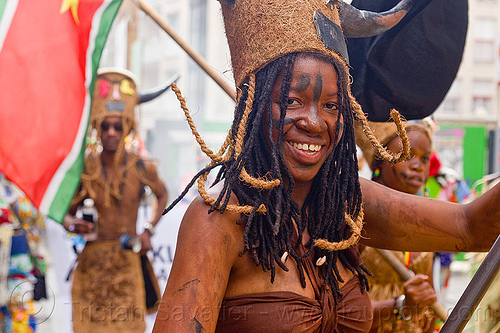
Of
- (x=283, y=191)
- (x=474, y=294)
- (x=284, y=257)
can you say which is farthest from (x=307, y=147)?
(x=474, y=294)

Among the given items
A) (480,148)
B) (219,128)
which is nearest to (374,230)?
(480,148)

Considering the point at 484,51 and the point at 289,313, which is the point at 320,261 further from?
the point at 484,51

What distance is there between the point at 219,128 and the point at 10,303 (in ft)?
35.9

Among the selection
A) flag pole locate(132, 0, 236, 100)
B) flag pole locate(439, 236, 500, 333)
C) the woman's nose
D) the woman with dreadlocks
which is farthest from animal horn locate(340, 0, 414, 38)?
the woman's nose

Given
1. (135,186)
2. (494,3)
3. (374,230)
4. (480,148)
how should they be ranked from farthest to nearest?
(494,3) → (480,148) → (135,186) → (374,230)

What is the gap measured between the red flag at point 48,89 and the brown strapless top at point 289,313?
7.18 feet

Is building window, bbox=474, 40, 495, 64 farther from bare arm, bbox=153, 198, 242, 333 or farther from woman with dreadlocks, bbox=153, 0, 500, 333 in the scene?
bare arm, bbox=153, 198, 242, 333

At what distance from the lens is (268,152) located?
2.18m

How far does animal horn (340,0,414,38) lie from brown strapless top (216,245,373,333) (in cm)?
91

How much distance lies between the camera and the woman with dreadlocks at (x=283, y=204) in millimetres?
1950

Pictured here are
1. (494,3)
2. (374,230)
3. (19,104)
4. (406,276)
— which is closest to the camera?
(374,230)

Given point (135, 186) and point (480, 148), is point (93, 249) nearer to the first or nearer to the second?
point (135, 186)

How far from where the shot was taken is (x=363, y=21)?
2.38 metres

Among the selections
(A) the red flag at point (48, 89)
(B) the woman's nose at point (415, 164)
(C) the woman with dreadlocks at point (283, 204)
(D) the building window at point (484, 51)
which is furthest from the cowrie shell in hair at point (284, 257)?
(D) the building window at point (484, 51)
